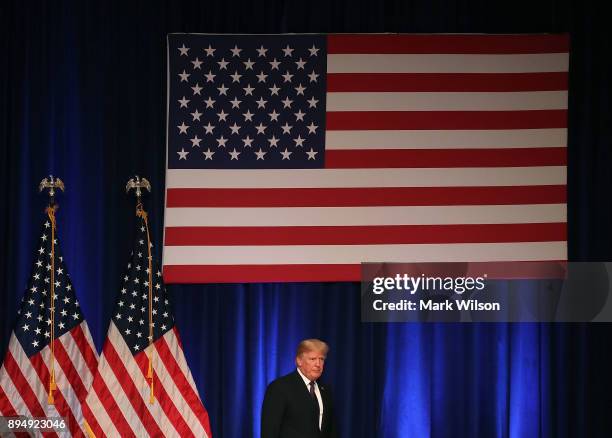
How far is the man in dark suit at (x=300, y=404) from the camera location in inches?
186

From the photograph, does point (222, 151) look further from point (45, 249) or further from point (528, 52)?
point (528, 52)

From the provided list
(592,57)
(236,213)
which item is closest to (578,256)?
(592,57)

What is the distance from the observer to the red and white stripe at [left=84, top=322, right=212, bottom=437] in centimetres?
605

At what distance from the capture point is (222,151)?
6.48 m

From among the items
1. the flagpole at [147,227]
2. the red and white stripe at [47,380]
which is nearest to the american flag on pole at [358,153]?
the flagpole at [147,227]

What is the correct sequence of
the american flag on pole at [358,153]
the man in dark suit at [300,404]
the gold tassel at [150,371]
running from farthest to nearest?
the american flag on pole at [358,153], the gold tassel at [150,371], the man in dark suit at [300,404]

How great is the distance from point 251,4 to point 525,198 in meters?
2.45

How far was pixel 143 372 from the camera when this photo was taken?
20.1 feet

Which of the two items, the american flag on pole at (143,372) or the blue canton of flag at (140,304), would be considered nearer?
the american flag on pole at (143,372)

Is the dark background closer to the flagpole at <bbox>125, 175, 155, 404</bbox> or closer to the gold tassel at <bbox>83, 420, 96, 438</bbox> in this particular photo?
the flagpole at <bbox>125, 175, 155, 404</bbox>

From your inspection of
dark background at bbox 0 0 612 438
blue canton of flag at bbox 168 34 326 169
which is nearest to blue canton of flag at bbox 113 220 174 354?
dark background at bbox 0 0 612 438

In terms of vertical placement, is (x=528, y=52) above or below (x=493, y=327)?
above

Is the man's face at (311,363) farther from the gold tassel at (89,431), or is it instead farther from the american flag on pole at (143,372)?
the gold tassel at (89,431)

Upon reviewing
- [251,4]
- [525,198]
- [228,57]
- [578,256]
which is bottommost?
[578,256]
